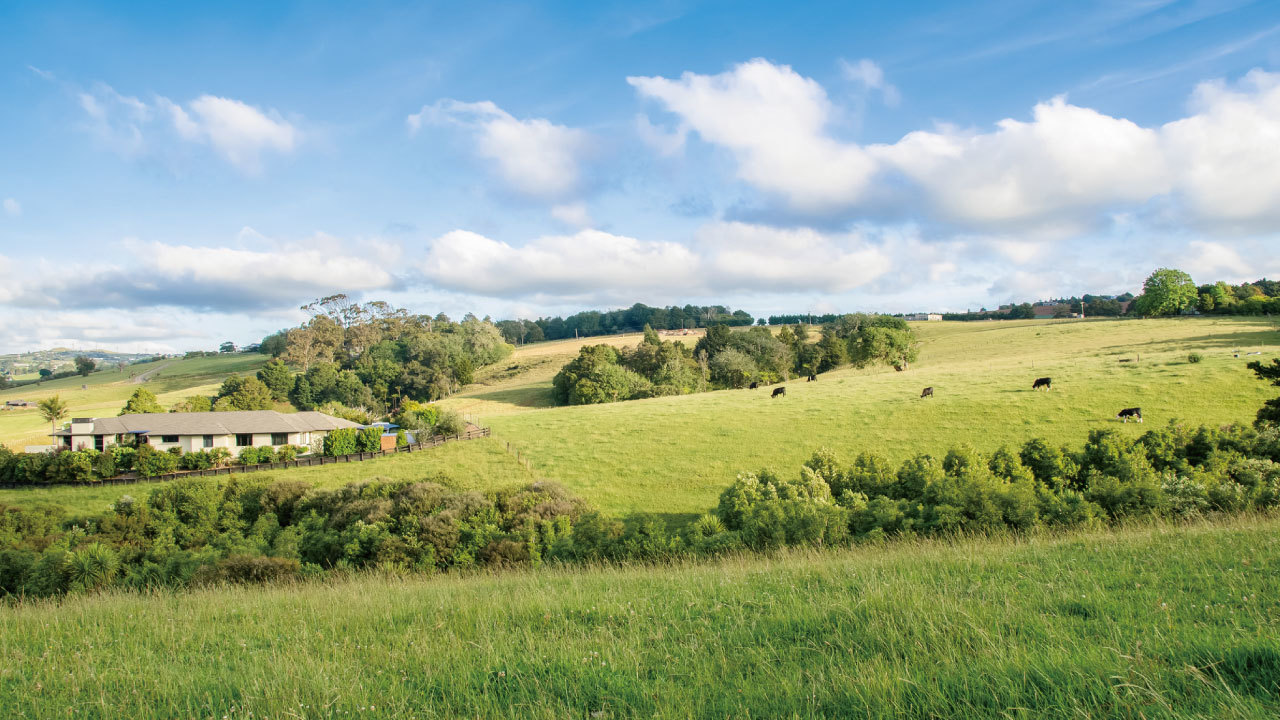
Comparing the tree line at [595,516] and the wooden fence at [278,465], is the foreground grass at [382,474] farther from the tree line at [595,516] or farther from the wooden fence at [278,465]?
the tree line at [595,516]

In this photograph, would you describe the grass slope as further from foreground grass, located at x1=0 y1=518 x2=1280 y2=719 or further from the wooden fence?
foreground grass, located at x1=0 y1=518 x2=1280 y2=719

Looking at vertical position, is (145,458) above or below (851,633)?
below

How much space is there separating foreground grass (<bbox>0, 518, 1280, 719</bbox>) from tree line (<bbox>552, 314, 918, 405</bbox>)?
64.4 meters

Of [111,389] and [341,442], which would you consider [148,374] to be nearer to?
[111,389]

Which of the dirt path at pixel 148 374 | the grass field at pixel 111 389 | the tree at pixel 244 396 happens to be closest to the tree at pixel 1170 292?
the tree at pixel 244 396

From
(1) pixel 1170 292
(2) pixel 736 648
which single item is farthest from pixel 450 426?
(1) pixel 1170 292

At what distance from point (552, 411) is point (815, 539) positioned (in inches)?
1740

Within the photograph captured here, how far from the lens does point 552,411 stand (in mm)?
56344

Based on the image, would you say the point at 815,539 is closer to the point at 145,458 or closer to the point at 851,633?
the point at 851,633

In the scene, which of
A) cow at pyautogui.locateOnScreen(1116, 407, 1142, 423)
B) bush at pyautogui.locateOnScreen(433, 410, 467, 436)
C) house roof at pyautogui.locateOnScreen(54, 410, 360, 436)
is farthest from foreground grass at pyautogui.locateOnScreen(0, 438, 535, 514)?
cow at pyautogui.locateOnScreen(1116, 407, 1142, 423)

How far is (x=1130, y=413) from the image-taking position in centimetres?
3222

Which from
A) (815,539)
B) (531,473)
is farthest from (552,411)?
(815,539)

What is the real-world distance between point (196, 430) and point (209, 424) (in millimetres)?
1443

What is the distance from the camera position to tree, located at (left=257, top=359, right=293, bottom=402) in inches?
3388
